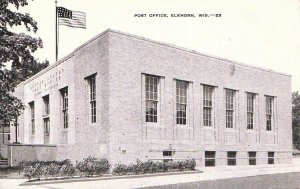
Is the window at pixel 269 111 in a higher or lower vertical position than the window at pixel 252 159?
higher

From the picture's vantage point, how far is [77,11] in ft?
93.6

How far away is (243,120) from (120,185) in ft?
54.0

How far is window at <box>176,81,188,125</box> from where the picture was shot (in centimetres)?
2527

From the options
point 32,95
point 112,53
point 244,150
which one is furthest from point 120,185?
point 32,95

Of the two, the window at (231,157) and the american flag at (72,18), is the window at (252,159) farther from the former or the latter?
the american flag at (72,18)

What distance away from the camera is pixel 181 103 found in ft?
83.6

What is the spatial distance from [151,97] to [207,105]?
5.12m

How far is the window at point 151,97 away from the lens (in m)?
23.5

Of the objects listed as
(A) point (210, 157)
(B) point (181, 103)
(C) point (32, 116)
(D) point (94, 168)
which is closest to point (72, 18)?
(B) point (181, 103)

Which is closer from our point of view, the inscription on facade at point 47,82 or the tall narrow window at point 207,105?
the tall narrow window at point 207,105

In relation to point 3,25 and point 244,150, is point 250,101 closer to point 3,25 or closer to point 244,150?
point 244,150

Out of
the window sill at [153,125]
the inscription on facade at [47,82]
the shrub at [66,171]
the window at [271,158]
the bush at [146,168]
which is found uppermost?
the inscription on facade at [47,82]

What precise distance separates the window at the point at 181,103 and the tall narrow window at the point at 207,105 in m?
1.83

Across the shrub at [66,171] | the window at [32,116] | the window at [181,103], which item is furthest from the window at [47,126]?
the shrub at [66,171]
